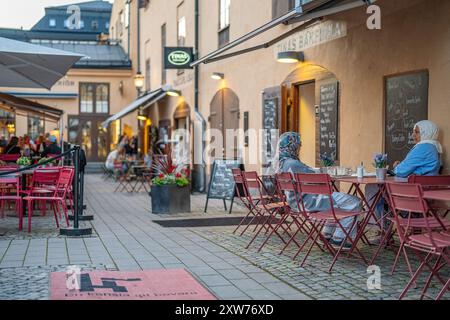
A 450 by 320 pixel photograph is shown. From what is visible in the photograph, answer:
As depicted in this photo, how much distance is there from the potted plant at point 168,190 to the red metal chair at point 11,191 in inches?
91.9

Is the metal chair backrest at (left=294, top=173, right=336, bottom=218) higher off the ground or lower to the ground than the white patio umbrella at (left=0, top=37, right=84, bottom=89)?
lower

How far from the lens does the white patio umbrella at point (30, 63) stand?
30.2ft

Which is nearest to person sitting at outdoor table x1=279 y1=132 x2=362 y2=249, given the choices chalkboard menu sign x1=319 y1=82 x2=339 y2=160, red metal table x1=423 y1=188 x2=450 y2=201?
red metal table x1=423 y1=188 x2=450 y2=201

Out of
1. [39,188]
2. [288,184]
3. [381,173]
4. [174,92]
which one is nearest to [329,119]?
[288,184]

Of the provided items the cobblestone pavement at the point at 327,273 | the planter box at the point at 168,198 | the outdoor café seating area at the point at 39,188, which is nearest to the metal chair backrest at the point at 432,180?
the cobblestone pavement at the point at 327,273

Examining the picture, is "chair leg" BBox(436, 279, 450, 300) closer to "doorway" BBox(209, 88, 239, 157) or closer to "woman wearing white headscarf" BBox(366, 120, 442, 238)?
"woman wearing white headscarf" BBox(366, 120, 442, 238)

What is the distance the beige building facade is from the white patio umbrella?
134 inches

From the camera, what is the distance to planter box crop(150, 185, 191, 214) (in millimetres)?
11211

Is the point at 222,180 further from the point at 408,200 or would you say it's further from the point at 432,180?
the point at 408,200

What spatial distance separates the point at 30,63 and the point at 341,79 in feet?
15.6

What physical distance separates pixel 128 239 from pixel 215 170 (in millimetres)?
4037

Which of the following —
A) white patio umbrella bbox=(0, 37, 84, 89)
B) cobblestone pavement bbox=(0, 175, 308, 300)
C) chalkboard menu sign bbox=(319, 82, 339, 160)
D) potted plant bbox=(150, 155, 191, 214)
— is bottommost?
cobblestone pavement bbox=(0, 175, 308, 300)

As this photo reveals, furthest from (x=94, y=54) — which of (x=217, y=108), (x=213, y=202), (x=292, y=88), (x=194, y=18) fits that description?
(x=292, y=88)
